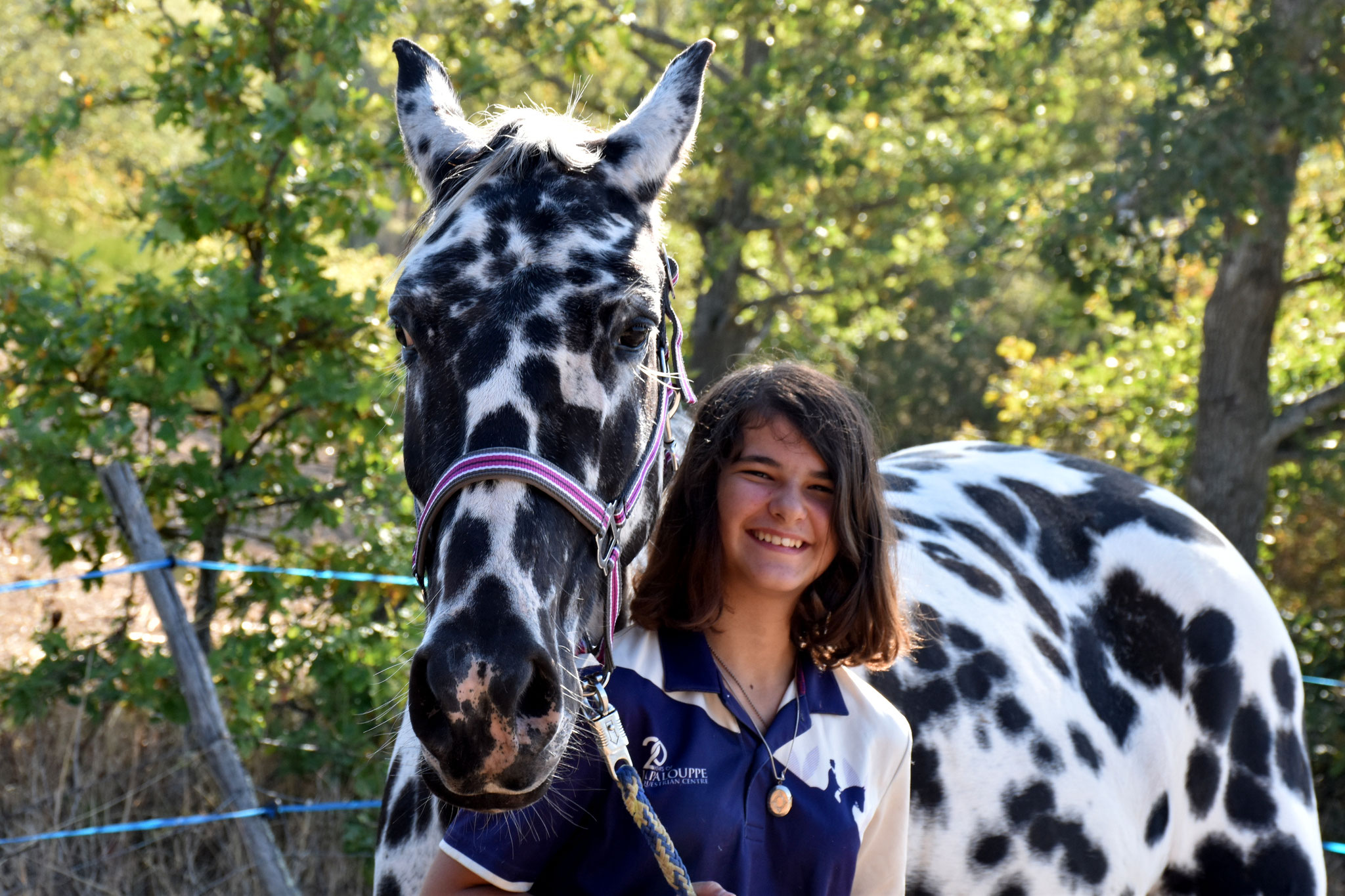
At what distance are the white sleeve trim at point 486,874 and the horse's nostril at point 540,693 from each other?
0.22 meters

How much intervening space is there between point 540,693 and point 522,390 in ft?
1.45

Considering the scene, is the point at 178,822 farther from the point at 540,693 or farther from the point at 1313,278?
the point at 1313,278

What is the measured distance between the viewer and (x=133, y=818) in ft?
13.8

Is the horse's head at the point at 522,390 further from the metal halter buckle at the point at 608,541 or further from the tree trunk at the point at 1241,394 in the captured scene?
the tree trunk at the point at 1241,394

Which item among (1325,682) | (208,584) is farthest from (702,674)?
(1325,682)

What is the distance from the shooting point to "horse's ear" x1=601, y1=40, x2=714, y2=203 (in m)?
2.02

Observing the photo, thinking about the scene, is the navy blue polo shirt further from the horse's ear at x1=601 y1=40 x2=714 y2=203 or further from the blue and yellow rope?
the horse's ear at x1=601 y1=40 x2=714 y2=203

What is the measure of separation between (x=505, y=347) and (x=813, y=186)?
8.65 m

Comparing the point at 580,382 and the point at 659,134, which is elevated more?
the point at 659,134

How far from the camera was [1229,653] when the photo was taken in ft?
9.09

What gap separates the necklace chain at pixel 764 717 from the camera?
1.65 m

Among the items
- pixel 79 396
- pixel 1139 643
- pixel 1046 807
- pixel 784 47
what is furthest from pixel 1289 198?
pixel 79 396

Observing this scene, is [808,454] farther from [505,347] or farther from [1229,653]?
[1229,653]

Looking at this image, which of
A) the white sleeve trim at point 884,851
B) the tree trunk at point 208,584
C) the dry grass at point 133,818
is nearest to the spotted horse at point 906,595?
the white sleeve trim at point 884,851
